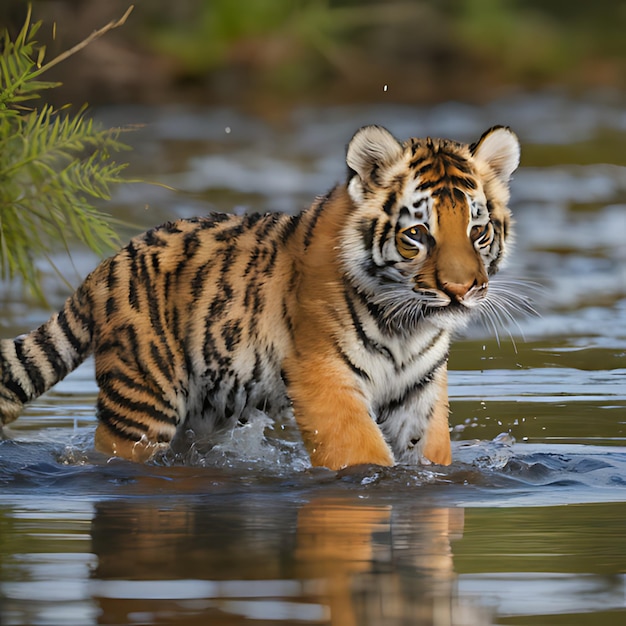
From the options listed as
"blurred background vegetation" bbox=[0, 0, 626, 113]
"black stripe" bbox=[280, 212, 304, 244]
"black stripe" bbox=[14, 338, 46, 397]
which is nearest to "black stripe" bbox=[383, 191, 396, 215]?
"black stripe" bbox=[280, 212, 304, 244]

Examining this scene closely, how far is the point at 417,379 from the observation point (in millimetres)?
5633

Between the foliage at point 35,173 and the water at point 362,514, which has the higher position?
the foliage at point 35,173

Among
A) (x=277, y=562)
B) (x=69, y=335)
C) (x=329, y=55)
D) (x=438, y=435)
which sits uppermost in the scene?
(x=329, y=55)

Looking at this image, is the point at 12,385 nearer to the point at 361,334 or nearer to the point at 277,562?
the point at 361,334

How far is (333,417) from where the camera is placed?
547cm

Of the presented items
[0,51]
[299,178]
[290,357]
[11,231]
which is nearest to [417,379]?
[290,357]

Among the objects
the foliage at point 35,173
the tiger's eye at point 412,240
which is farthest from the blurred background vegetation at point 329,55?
the tiger's eye at point 412,240

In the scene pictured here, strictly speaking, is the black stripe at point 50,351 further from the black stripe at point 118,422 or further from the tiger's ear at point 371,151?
the tiger's ear at point 371,151

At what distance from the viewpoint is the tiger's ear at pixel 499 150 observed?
18.3ft

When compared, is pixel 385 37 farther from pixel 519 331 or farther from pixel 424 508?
pixel 424 508

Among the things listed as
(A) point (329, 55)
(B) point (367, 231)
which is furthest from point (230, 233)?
(A) point (329, 55)

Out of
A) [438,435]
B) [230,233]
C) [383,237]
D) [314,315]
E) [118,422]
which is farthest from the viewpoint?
[230,233]

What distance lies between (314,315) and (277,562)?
1.66 m

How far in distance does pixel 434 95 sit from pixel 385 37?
322 cm
